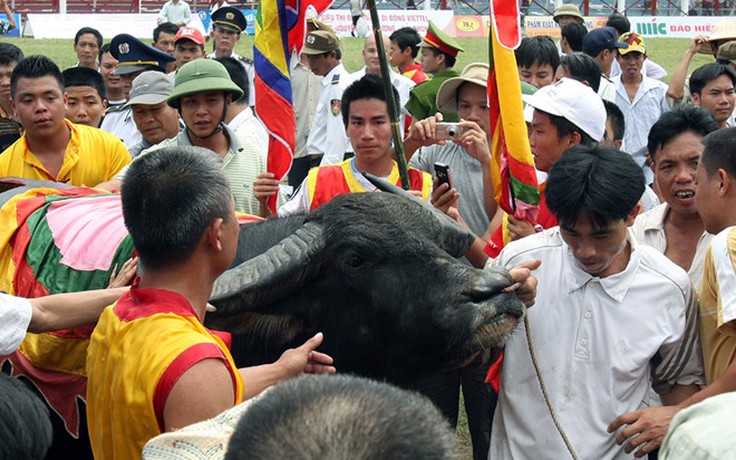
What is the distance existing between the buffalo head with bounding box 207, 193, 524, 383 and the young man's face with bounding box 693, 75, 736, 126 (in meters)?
5.13

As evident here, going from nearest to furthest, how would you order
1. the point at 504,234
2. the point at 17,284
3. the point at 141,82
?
1. the point at 17,284
2. the point at 504,234
3. the point at 141,82

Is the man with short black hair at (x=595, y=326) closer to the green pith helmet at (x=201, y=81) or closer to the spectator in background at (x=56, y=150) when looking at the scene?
the green pith helmet at (x=201, y=81)

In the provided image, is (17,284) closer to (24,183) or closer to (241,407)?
(24,183)

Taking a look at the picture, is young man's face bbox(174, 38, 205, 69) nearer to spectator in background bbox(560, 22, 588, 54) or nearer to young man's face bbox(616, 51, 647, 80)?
spectator in background bbox(560, 22, 588, 54)

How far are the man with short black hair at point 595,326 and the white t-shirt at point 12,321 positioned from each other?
1.82 meters

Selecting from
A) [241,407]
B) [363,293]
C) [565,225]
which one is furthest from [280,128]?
[241,407]

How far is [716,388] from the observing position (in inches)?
143

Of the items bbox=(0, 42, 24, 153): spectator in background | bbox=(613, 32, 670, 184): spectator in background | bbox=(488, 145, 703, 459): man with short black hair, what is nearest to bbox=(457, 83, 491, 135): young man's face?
bbox=(488, 145, 703, 459): man with short black hair

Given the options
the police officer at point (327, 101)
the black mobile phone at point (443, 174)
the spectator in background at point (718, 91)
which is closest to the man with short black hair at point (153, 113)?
the police officer at point (327, 101)

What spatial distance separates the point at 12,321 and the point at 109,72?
800 cm

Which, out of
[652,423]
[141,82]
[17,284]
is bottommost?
[652,423]

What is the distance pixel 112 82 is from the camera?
1052cm

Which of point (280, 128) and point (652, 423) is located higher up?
point (280, 128)

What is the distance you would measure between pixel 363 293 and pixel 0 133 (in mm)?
5524
